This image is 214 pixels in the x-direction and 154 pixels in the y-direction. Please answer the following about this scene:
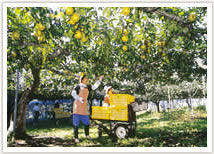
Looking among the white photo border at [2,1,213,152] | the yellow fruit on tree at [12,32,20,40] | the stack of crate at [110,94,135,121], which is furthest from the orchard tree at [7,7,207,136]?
the stack of crate at [110,94,135,121]

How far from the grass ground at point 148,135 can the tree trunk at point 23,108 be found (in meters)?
0.12

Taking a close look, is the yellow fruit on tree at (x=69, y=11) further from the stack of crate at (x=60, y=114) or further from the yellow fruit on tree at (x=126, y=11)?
the stack of crate at (x=60, y=114)

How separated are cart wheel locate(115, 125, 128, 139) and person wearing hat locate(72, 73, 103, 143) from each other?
635mm

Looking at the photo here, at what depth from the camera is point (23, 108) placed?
3893 mm

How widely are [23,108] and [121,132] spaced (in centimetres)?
227

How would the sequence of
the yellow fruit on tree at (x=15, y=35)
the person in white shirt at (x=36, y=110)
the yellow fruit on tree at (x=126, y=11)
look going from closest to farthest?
the yellow fruit on tree at (x=15, y=35) < the yellow fruit on tree at (x=126, y=11) < the person in white shirt at (x=36, y=110)

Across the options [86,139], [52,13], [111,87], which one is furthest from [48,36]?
[86,139]

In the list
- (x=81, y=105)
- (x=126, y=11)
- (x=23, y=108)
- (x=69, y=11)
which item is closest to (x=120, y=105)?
(x=81, y=105)

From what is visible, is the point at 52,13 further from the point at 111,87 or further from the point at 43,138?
the point at 43,138

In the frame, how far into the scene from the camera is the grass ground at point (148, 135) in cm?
350

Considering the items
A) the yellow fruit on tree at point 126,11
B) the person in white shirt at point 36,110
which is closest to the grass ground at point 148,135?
the person in white shirt at point 36,110

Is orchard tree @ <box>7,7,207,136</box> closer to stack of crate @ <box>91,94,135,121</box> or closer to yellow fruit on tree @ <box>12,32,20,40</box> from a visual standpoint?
yellow fruit on tree @ <box>12,32,20,40</box>

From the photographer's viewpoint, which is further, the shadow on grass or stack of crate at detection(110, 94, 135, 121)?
stack of crate at detection(110, 94, 135, 121)

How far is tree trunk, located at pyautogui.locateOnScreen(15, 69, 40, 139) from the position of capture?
365 centimetres
